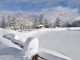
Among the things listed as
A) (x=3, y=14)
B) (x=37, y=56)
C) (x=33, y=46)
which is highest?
(x=3, y=14)

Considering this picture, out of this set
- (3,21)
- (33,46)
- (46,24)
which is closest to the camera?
(33,46)

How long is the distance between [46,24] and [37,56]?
121 feet

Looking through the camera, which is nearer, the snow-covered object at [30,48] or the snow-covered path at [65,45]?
the snow-covered object at [30,48]

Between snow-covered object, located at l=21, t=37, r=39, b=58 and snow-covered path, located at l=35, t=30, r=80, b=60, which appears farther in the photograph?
snow-covered path, located at l=35, t=30, r=80, b=60

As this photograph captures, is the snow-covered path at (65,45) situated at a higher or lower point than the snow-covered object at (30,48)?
lower

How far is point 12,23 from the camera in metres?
35.6

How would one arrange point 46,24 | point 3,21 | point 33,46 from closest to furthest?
1. point 33,46
2. point 3,21
3. point 46,24

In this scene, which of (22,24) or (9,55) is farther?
(22,24)

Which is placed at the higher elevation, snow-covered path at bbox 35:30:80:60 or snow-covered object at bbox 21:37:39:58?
snow-covered object at bbox 21:37:39:58

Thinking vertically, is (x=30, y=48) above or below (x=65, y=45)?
above

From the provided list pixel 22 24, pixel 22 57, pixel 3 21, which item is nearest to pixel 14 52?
pixel 22 57

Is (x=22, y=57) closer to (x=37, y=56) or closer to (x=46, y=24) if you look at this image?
(x=37, y=56)

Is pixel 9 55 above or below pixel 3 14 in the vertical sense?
below

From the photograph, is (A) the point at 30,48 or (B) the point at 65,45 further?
(B) the point at 65,45
